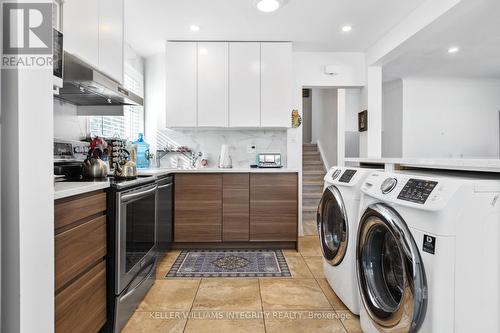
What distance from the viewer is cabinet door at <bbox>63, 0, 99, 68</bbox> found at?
1571mm

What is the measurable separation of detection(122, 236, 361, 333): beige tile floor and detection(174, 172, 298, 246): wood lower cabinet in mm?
661

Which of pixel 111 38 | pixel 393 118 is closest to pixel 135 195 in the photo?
pixel 111 38

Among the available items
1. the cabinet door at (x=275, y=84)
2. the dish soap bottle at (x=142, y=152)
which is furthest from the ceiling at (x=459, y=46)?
the dish soap bottle at (x=142, y=152)

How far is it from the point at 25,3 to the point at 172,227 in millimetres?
2523

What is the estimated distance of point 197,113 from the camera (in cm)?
338

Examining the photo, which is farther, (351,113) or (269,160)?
(351,113)

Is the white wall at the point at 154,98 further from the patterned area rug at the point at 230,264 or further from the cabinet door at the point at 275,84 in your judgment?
the patterned area rug at the point at 230,264

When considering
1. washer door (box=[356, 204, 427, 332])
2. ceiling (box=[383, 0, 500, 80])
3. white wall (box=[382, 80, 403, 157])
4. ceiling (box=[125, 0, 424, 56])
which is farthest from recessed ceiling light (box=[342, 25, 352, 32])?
white wall (box=[382, 80, 403, 157])

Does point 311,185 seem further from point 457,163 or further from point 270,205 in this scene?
point 457,163

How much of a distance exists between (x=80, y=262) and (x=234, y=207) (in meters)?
1.90

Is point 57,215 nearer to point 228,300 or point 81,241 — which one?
point 81,241

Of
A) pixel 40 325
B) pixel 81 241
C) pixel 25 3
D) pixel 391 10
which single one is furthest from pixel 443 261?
pixel 391 10

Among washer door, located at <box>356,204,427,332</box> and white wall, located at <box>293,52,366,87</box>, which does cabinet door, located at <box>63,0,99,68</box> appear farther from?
white wall, located at <box>293,52,366,87</box>

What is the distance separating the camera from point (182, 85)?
338cm
